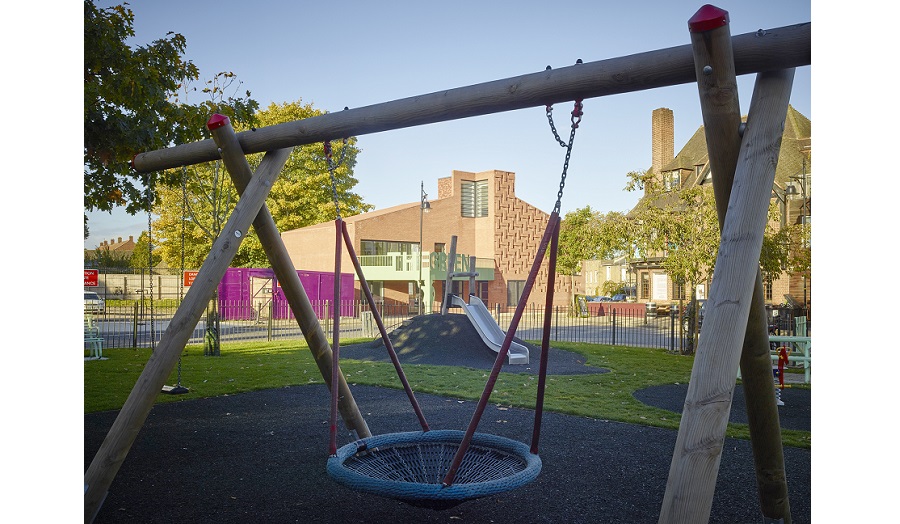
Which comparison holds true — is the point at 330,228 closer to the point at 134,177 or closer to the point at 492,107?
the point at 134,177

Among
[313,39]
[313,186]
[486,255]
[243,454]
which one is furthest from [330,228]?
[243,454]

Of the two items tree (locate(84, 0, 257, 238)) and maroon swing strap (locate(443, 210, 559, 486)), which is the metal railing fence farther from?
maroon swing strap (locate(443, 210, 559, 486))

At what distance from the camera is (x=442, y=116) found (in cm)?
241

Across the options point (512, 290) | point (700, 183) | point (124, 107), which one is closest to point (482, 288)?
point (512, 290)

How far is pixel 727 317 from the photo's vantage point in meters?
1.60

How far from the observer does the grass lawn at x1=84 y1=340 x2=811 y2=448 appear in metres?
5.59

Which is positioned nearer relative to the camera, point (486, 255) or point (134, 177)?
point (134, 177)

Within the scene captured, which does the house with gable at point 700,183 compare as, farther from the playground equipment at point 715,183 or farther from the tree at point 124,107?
the tree at point 124,107

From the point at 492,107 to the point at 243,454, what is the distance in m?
2.71

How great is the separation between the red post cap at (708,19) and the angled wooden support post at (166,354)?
5.56 feet

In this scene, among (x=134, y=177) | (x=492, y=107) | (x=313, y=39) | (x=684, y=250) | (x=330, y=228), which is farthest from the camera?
(x=330, y=228)

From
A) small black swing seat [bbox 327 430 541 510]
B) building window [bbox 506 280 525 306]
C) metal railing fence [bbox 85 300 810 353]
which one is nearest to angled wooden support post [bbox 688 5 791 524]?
small black swing seat [bbox 327 430 541 510]

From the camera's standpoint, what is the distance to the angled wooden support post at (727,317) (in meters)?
1.53

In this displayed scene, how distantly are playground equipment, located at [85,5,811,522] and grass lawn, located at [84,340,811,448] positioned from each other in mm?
3169
